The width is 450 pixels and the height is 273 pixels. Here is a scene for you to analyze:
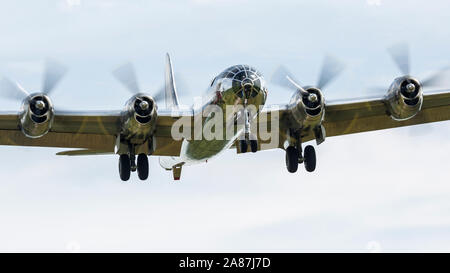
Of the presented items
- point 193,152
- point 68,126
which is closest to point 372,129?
point 193,152

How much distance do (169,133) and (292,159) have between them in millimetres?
5931

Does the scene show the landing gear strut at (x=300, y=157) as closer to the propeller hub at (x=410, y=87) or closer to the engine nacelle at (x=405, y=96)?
the engine nacelle at (x=405, y=96)

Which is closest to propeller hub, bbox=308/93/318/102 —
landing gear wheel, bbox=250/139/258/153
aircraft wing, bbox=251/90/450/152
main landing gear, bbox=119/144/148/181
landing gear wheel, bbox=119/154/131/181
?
aircraft wing, bbox=251/90/450/152

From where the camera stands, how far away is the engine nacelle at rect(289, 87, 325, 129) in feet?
115

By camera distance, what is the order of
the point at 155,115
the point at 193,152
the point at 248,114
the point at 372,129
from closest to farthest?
the point at 248,114, the point at 155,115, the point at 193,152, the point at 372,129

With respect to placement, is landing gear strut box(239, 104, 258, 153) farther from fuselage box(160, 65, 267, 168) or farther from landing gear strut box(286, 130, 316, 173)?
landing gear strut box(286, 130, 316, 173)

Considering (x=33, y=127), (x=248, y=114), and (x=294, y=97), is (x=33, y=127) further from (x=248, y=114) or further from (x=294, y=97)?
(x=294, y=97)

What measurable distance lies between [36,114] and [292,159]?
11698mm

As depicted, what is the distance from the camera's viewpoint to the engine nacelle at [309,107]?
35.1m

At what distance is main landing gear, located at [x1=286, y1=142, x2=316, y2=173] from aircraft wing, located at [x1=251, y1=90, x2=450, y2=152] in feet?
2.16

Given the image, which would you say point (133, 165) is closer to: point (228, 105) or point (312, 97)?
point (228, 105)

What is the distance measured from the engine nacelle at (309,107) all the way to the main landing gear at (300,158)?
1889 millimetres

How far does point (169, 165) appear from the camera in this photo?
4181 centimetres

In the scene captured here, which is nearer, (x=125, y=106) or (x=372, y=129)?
(x=125, y=106)
